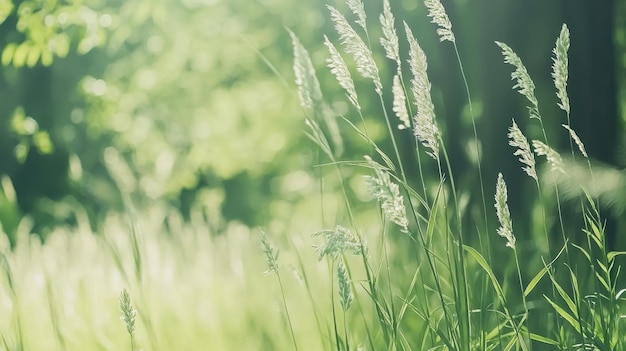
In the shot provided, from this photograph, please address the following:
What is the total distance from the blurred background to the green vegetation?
19 mm

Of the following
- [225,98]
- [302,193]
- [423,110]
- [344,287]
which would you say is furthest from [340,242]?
[225,98]

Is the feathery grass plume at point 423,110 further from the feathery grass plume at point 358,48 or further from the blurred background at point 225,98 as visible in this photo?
the blurred background at point 225,98

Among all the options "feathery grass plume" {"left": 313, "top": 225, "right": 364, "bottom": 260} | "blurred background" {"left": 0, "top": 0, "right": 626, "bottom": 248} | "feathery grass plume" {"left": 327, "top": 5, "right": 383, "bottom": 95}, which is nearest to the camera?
"feathery grass plume" {"left": 313, "top": 225, "right": 364, "bottom": 260}

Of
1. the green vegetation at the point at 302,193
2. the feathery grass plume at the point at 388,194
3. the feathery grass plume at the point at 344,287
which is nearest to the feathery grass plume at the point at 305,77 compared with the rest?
→ the green vegetation at the point at 302,193

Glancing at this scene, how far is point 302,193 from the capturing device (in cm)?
648

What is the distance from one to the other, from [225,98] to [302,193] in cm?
102

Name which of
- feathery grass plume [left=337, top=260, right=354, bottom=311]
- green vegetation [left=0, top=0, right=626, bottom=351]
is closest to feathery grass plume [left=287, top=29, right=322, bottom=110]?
green vegetation [left=0, top=0, right=626, bottom=351]

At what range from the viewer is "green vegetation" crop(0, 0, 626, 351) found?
1242 mm

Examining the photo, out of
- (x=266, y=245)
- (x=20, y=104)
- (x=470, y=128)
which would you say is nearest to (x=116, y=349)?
(x=266, y=245)

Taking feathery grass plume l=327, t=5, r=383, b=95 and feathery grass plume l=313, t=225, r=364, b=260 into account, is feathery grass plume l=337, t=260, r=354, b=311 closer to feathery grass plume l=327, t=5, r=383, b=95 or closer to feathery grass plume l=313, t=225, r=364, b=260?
feathery grass plume l=313, t=225, r=364, b=260

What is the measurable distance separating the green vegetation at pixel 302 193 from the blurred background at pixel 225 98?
0.06 ft

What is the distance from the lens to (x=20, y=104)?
7648mm

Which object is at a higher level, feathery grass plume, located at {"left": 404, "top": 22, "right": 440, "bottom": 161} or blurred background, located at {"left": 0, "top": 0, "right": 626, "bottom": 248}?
blurred background, located at {"left": 0, "top": 0, "right": 626, "bottom": 248}

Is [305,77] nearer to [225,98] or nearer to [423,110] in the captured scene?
[423,110]
